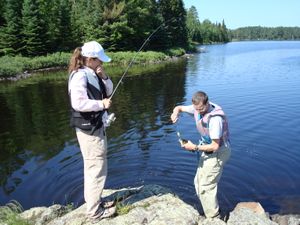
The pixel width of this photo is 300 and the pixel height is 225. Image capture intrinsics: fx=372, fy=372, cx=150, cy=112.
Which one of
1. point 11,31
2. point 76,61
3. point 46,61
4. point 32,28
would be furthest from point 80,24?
point 76,61

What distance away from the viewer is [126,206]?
6516 mm

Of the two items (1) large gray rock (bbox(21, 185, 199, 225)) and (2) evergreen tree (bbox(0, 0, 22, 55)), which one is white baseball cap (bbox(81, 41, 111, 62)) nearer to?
(1) large gray rock (bbox(21, 185, 199, 225))

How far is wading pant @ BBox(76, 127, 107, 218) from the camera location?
5.85 meters

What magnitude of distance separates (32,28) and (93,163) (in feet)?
139

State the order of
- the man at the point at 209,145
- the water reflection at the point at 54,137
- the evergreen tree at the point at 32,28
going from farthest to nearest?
1. the evergreen tree at the point at 32,28
2. the water reflection at the point at 54,137
3. the man at the point at 209,145

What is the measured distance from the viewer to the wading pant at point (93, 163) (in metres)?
5.85

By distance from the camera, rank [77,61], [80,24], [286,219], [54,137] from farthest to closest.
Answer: [80,24] → [54,137] → [286,219] → [77,61]

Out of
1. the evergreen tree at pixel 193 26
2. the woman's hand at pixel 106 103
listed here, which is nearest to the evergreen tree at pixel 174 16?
the evergreen tree at pixel 193 26

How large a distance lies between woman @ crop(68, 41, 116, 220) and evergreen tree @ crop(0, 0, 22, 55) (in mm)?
42096

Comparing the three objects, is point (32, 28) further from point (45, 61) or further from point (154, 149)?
point (154, 149)

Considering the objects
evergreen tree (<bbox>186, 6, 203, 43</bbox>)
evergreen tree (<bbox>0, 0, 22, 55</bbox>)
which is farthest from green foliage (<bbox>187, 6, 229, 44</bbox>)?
evergreen tree (<bbox>0, 0, 22, 55</bbox>)

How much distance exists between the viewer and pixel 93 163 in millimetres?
5922

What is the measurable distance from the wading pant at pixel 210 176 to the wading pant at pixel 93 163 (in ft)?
5.69

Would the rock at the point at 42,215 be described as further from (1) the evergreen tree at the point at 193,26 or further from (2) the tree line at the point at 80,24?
(1) the evergreen tree at the point at 193,26
